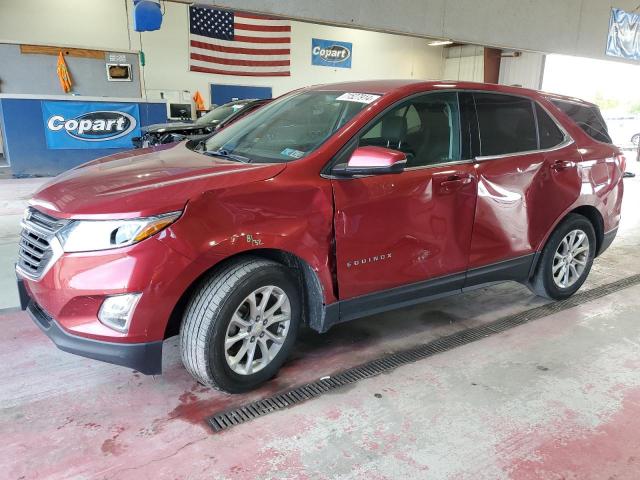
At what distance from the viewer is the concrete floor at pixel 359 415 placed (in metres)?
2.05

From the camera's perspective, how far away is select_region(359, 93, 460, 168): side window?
2.81 m

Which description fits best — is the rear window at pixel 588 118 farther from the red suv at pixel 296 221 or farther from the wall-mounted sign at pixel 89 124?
the wall-mounted sign at pixel 89 124

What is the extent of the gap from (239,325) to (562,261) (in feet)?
8.66

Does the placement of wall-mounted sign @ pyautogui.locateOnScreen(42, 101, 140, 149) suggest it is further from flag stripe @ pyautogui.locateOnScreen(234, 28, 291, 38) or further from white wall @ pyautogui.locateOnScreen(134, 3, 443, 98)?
flag stripe @ pyautogui.locateOnScreen(234, 28, 291, 38)

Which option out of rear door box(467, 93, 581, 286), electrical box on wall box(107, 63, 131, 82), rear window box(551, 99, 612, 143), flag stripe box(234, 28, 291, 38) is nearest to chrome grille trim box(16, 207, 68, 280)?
rear door box(467, 93, 581, 286)

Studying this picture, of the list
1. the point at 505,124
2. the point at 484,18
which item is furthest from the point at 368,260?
the point at 484,18

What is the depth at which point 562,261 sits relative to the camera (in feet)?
12.4

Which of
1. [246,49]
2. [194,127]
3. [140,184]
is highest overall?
[246,49]

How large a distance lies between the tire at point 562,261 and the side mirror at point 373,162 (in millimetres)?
1793

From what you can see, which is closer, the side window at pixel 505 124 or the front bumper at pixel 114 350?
the front bumper at pixel 114 350

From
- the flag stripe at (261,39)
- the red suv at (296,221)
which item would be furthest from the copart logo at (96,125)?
the red suv at (296,221)

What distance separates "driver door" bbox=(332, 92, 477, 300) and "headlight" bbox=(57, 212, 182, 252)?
881 mm

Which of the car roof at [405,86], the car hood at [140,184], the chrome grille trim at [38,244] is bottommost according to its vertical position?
the chrome grille trim at [38,244]

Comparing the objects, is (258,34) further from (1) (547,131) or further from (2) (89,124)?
(1) (547,131)
